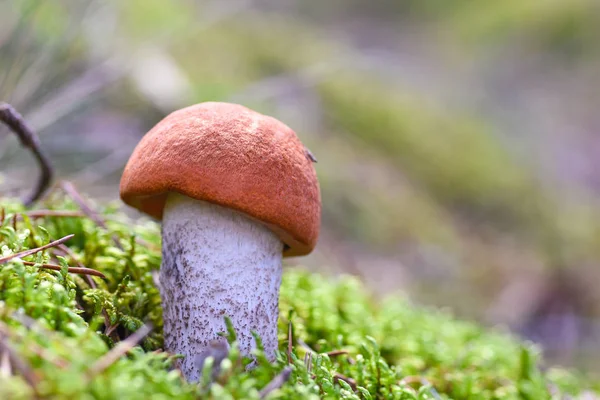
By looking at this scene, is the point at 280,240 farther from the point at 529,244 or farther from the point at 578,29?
the point at 578,29

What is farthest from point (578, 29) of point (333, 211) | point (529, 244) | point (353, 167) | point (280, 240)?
point (280, 240)

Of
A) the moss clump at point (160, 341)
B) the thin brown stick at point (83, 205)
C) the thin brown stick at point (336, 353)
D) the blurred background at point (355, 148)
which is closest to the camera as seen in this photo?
the moss clump at point (160, 341)

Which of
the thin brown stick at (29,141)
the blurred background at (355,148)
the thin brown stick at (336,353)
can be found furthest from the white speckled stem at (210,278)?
the blurred background at (355,148)

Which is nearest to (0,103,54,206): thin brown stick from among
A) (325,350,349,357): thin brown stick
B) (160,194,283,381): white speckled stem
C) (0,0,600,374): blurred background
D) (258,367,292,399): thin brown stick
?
(0,0,600,374): blurred background

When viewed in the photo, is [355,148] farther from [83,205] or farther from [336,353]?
[336,353]

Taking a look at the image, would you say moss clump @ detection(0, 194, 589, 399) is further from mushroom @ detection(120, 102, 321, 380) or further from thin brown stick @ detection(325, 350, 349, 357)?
mushroom @ detection(120, 102, 321, 380)

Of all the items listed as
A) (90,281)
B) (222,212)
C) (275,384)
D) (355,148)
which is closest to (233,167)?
(222,212)

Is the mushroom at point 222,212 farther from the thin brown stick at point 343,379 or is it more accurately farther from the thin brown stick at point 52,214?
the thin brown stick at point 52,214
